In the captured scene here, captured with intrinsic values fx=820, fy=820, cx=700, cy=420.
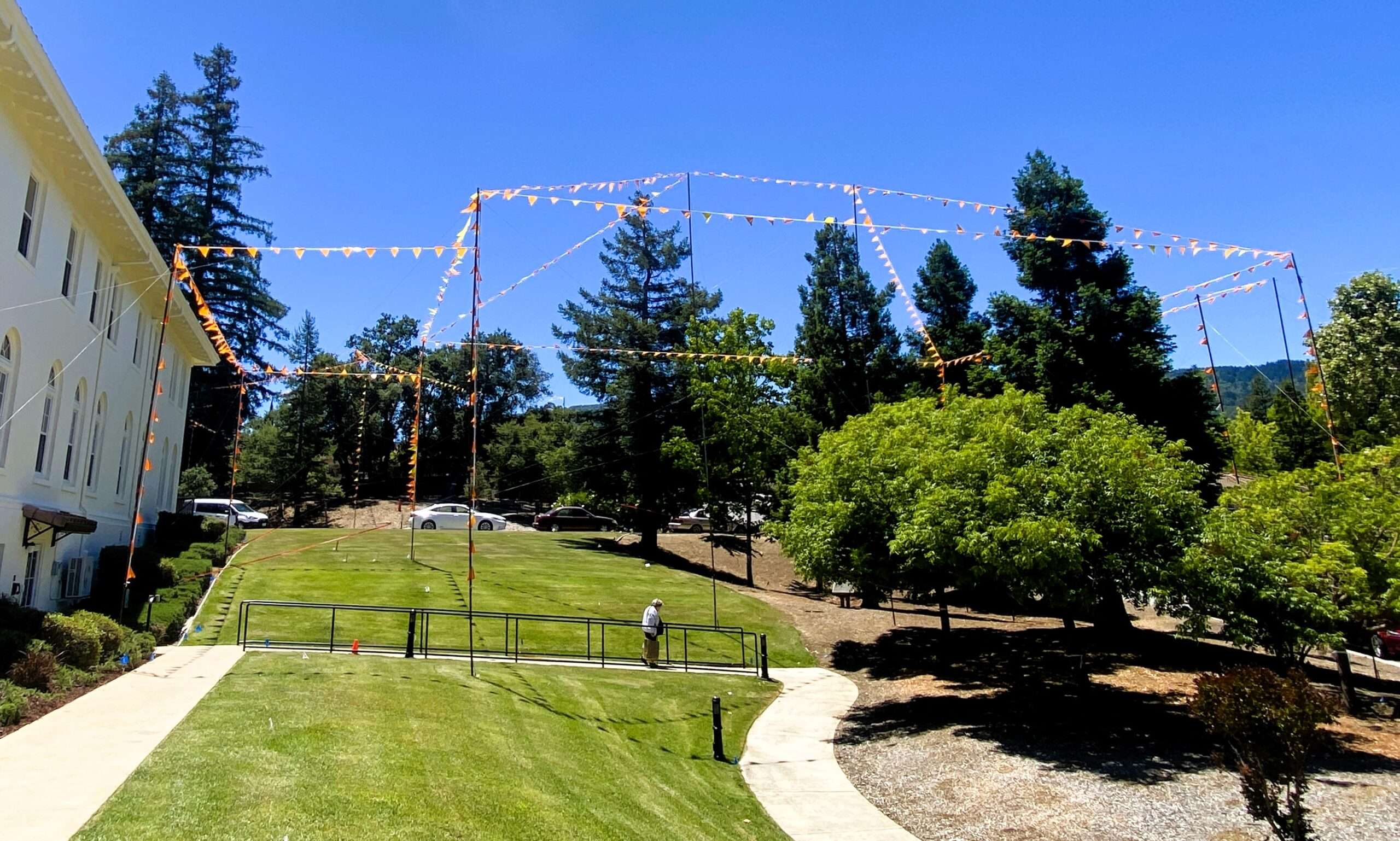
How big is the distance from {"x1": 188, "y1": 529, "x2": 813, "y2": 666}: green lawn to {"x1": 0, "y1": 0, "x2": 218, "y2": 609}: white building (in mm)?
3263

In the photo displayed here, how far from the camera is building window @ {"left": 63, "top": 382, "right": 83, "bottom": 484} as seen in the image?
18047 millimetres

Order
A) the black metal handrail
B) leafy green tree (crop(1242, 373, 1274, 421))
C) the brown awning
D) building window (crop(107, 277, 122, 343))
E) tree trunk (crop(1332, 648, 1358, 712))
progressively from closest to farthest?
the brown awning < tree trunk (crop(1332, 648, 1358, 712)) < the black metal handrail < building window (crop(107, 277, 122, 343)) < leafy green tree (crop(1242, 373, 1274, 421))

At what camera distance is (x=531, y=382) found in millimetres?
78000

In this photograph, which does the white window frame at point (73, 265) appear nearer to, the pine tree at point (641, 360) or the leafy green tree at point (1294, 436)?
the pine tree at point (641, 360)

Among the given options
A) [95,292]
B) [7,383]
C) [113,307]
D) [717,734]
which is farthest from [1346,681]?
[113,307]

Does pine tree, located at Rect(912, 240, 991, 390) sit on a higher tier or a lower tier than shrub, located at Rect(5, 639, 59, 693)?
higher

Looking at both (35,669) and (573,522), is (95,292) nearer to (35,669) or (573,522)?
(35,669)

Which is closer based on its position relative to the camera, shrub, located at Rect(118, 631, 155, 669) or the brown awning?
shrub, located at Rect(118, 631, 155, 669)

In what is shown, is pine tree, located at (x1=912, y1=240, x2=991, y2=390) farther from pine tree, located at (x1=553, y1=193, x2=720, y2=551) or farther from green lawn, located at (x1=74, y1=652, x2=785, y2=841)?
green lawn, located at (x1=74, y1=652, x2=785, y2=841)

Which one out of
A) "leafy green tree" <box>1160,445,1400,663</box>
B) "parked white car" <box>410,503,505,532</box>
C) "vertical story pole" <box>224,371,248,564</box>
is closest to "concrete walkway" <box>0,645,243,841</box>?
"vertical story pole" <box>224,371,248,564</box>

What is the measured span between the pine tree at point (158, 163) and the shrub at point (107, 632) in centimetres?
3815

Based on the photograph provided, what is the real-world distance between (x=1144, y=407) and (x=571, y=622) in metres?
20.2

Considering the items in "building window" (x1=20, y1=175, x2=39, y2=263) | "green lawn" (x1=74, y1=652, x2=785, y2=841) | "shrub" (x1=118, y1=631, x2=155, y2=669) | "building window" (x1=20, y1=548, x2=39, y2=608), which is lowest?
"green lawn" (x1=74, y1=652, x2=785, y2=841)

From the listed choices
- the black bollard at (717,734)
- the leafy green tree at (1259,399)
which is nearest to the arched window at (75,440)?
the black bollard at (717,734)
